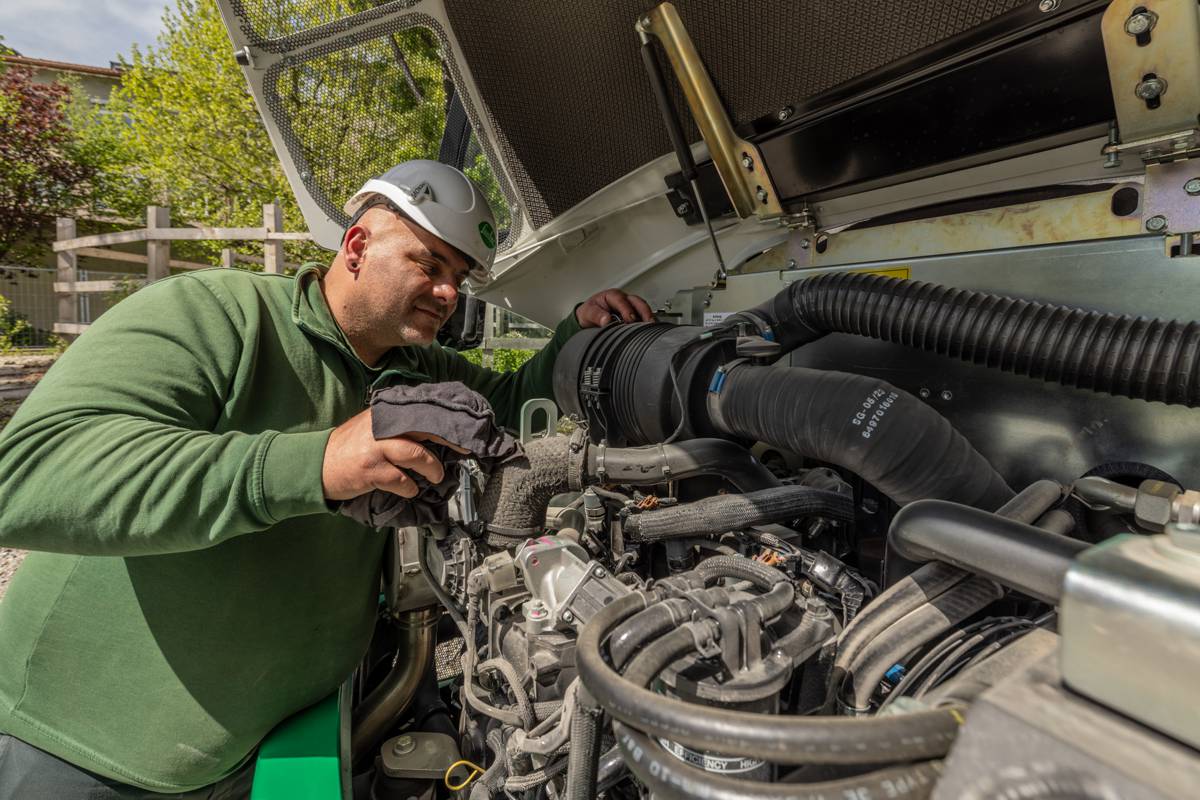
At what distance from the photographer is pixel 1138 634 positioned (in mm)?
455

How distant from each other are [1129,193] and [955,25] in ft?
1.57

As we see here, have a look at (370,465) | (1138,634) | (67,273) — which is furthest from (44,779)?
(67,273)

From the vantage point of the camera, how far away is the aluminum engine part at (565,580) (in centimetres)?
120

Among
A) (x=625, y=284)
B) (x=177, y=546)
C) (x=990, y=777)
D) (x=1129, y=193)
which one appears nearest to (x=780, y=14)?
(x=1129, y=193)

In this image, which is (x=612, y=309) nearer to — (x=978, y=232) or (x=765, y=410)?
(x=765, y=410)

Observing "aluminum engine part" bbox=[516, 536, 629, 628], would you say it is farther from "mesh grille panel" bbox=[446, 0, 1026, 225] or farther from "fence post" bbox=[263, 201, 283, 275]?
"fence post" bbox=[263, 201, 283, 275]

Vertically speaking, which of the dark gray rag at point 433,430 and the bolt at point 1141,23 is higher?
the bolt at point 1141,23

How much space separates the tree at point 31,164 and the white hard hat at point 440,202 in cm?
1306

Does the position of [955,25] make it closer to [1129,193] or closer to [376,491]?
[1129,193]

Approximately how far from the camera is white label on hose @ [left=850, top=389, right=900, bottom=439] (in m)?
1.11

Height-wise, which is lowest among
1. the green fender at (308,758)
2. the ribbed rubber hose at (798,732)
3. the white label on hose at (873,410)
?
the green fender at (308,758)

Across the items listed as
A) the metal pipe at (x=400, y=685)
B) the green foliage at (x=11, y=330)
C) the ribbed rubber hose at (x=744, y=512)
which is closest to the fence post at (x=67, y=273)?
the green foliage at (x=11, y=330)

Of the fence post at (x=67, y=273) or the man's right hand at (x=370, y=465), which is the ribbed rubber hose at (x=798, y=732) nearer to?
the man's right hand at (x=370, y=465)

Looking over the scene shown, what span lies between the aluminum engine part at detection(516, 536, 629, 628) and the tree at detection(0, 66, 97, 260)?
13918 millimetres
